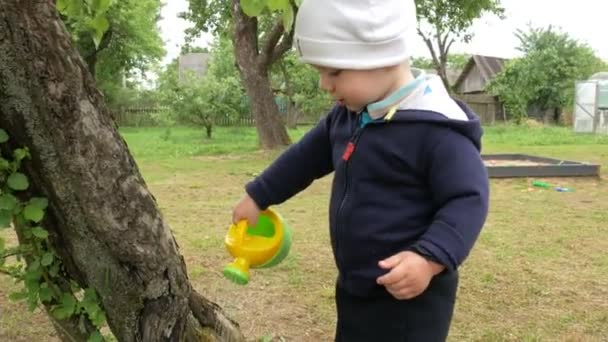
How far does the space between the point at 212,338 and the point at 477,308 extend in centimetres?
A: 178

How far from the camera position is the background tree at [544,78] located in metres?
31.6

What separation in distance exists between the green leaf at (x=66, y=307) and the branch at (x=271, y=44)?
11.2 m

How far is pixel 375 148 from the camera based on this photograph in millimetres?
1725

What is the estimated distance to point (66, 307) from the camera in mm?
1845

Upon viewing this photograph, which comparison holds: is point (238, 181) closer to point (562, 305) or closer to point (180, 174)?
point (180, 174)

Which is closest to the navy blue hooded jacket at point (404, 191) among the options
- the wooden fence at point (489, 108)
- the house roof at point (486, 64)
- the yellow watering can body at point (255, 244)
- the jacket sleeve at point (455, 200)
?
the jacket sleeve at point (455, 200)

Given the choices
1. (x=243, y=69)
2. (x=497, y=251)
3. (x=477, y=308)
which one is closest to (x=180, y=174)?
(x=243, y=69)

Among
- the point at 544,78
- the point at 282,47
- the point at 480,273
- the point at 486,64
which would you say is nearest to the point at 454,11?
the point at 282,47

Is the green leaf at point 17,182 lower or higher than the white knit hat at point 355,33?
lower

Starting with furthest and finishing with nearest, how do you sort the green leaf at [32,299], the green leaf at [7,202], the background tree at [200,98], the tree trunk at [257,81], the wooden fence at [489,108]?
the wooden fence at [489,108], the background tree at [200,98], the tree trunk at [257,81], the green leaf at [32,299], the green leaf at [7,202]

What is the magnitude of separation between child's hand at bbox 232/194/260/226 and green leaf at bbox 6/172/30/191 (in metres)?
0.64

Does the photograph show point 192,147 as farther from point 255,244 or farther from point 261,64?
point 255,244

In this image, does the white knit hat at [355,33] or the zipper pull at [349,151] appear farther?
the zipper pull at [349,151]

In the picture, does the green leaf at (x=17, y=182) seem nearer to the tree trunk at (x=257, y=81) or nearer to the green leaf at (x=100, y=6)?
the green leaf at (x=100, y=6)
